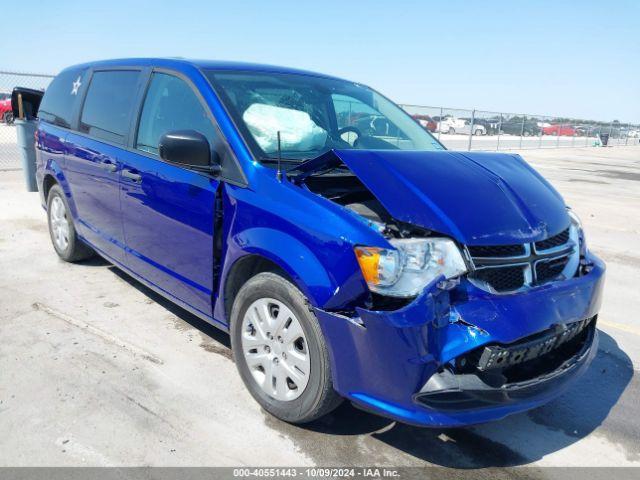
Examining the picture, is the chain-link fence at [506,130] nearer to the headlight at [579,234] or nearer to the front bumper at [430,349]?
the headlight at [579,234]

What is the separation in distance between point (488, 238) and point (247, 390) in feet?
5.35

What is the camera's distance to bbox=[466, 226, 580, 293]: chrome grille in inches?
95.7

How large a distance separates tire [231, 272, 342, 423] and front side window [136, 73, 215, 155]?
1.02m

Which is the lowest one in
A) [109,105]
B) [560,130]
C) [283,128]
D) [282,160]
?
[282,160]

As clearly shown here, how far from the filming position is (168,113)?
3.62 metres

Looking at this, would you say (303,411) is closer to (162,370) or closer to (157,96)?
(162,370)

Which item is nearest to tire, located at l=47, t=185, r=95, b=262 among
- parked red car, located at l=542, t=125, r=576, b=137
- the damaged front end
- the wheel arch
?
the wheel arch

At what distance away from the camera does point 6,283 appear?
191 inches

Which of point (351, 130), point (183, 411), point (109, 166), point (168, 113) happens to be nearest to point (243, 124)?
point (168, 113)

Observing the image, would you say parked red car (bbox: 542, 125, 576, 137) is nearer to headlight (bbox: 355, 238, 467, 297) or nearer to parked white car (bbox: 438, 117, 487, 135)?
parked white car (bbox: 438, 117, 487, 135)

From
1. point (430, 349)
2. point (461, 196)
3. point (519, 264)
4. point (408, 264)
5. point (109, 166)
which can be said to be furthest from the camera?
point (109, 166)

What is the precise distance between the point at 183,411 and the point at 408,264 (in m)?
1.52

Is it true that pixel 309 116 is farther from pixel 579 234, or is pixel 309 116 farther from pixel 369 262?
pixel 579 234

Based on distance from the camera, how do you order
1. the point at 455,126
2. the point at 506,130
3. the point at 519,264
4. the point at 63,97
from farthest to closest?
the point at 506,130
the point at 455,126
the point at 63,97
the point at 519,264
